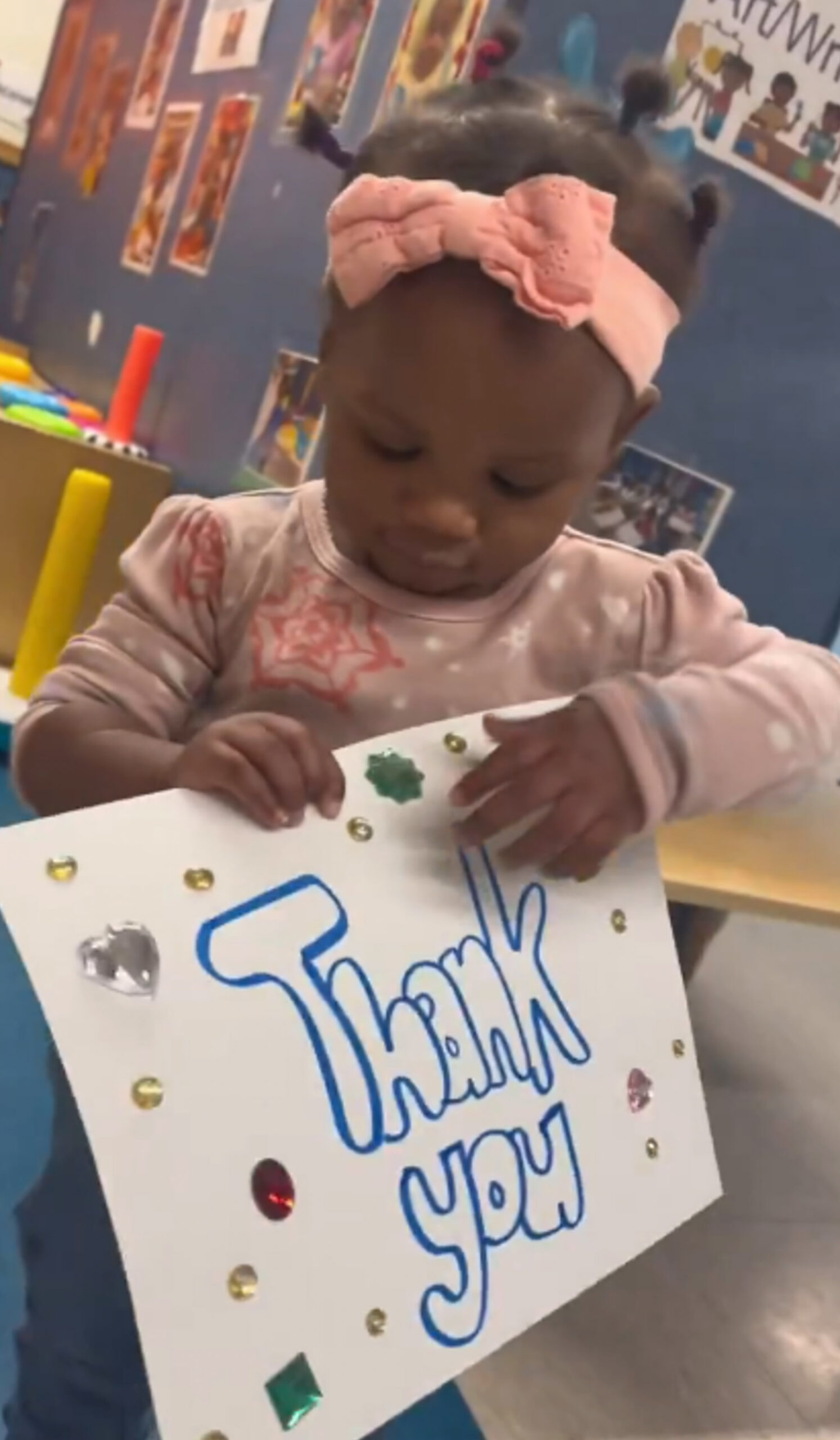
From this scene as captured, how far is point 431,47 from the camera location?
3.73 feet

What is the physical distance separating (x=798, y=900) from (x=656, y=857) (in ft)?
1.41

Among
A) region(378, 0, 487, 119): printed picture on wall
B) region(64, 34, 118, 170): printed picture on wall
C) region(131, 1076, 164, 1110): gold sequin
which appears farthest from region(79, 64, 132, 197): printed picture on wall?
region(131, 1076, 164, 1110): gold sequin

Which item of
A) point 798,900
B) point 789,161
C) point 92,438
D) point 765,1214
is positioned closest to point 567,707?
point 798,900

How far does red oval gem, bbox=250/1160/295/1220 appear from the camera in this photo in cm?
39

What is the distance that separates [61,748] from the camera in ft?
1.62

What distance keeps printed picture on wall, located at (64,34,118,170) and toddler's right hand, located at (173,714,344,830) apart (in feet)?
7.83

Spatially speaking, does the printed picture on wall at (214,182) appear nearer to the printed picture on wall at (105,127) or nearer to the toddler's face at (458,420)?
the printed picture on wall at (105,127)

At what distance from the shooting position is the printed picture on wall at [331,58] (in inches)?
50.9

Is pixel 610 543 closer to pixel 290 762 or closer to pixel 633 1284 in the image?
pixel 290 762

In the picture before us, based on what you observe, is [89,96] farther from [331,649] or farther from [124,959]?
[124,959]

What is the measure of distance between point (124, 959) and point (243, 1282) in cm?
10

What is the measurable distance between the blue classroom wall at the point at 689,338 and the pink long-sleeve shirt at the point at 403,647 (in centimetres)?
65

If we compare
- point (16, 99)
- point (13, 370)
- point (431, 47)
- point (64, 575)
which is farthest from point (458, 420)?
point (16, 99)

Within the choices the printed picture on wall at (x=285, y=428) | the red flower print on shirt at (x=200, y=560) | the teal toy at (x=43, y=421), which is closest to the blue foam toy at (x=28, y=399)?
the teal toy at (x=43, y=421)
